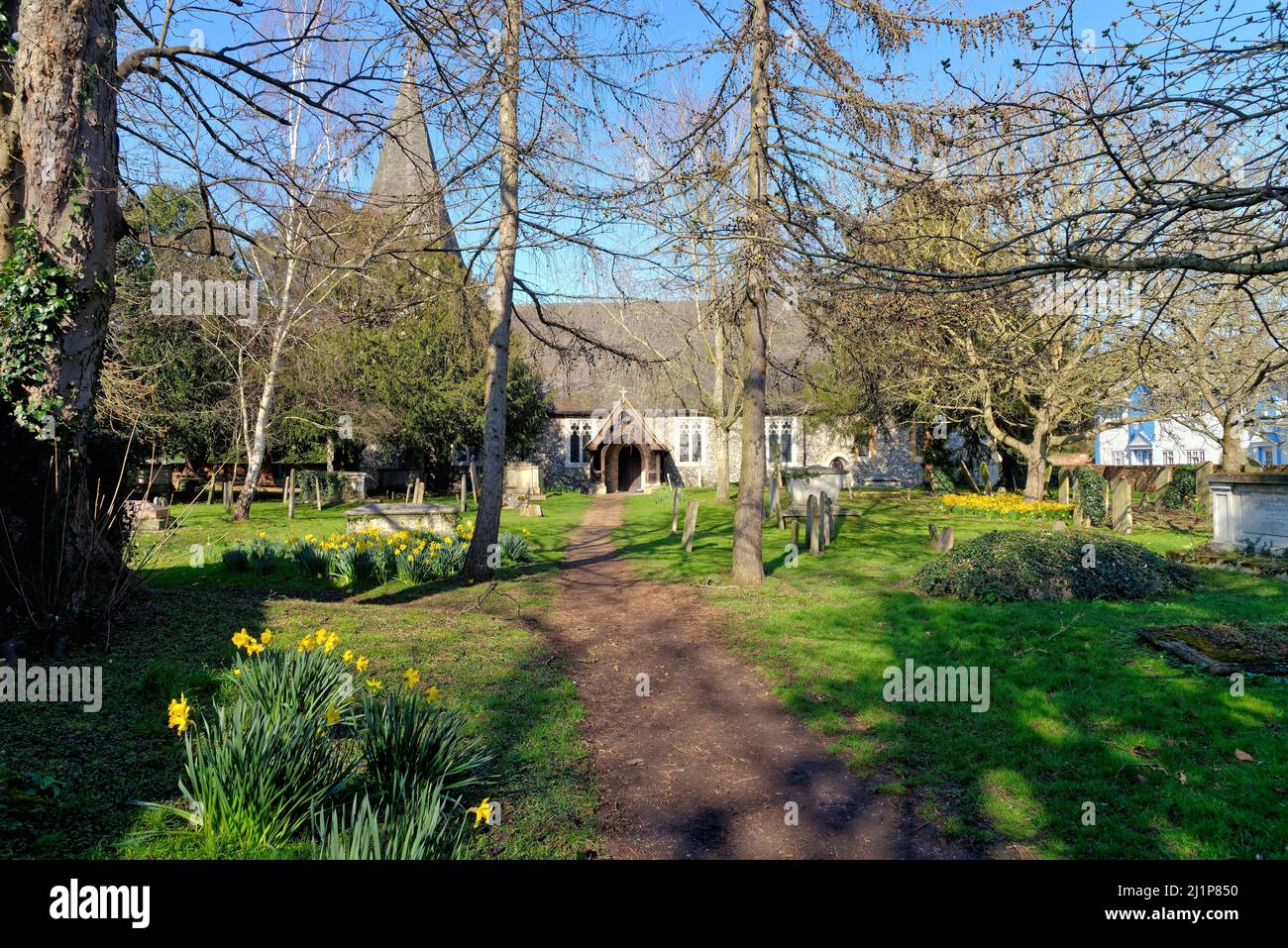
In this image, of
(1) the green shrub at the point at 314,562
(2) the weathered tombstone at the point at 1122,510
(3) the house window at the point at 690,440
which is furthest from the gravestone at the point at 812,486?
(3) the house window at the point at 690,440

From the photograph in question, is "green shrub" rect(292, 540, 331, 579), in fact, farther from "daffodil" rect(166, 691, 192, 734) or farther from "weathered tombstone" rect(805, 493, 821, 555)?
"weathered tombstone" rect(805, 493, 821, 555)

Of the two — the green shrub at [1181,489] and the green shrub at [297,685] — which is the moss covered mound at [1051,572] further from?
the green shrub at [1181,489]

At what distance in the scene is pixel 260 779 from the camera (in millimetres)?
3926

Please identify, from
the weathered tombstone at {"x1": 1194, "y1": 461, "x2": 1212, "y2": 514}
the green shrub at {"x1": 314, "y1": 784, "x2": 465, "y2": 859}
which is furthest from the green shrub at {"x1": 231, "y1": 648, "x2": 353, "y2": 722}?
the weathered tombstone at {"x1": 1194, "y1": 461, "x2": 1212, "y2": 514}

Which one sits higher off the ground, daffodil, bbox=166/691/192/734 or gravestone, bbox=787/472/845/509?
gravestone, bbox=787/472/845/509

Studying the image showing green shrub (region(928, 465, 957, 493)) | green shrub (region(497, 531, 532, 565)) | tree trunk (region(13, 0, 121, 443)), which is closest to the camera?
tree trunk (region(13, 0, 121, 443))

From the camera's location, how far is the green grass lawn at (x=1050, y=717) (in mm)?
4551

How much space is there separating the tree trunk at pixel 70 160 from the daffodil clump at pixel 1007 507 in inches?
768

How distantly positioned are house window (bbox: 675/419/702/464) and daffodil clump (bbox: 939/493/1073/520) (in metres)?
17.7

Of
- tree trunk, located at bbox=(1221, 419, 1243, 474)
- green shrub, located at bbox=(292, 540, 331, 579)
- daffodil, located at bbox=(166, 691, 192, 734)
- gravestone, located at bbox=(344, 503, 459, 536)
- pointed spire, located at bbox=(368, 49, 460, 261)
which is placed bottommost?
green shrub, located at bbox=(292, 540, 331, 579)

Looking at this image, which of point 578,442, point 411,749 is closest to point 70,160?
point 411,749

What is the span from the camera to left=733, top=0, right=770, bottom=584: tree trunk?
37.9 feet

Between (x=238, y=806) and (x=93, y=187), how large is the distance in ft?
18.8
